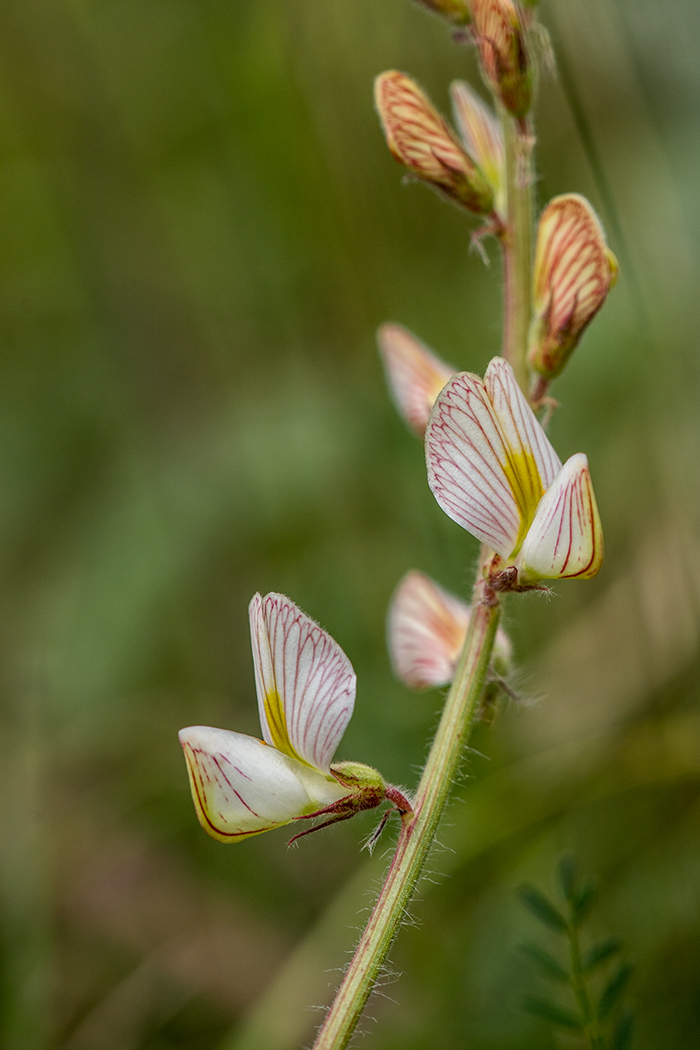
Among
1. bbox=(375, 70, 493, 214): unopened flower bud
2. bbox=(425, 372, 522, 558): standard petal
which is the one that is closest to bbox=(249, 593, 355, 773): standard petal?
bbox=(425, 372, 522, 558): standard petal

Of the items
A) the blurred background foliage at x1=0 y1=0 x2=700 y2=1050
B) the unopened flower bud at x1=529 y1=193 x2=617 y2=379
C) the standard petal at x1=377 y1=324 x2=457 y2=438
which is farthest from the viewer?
the blurred background foliage at x1=0 y1=0 x2=700 y2=1050

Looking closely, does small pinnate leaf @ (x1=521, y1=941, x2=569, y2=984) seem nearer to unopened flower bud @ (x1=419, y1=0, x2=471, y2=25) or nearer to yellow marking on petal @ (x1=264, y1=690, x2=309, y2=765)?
yellow marking on petal @ (x1=264, y1=690, x2=309, y2=765)

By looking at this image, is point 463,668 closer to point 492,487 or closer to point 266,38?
point 492,487

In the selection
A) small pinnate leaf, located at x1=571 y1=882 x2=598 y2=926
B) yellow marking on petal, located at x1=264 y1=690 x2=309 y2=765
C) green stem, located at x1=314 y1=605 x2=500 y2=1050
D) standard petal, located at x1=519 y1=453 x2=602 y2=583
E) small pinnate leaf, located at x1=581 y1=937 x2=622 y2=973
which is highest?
standard petal, located at x1=519 y1=453 x2=602 y2=583

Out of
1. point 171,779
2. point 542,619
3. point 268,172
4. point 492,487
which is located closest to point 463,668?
point 492,487

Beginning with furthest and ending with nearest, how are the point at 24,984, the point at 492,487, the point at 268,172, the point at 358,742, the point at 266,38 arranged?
the point at 268,172 → the point at 266,38 → the point at 358,742 → the point at 24,984 → the point at 492,487

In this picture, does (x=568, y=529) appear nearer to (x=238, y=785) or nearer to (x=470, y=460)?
(x=470, y=460)

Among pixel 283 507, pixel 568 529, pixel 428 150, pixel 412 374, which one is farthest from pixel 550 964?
pixel 283 507
